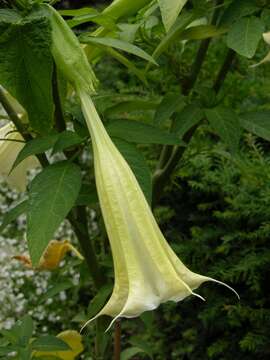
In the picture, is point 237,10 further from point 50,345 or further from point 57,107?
point 50,345

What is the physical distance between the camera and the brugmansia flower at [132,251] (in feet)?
2.22

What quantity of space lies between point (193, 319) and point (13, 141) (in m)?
0.93

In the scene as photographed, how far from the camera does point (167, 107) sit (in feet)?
3.19

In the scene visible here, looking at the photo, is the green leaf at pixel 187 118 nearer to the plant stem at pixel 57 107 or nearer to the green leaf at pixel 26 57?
the plant stem at pixel 57 107

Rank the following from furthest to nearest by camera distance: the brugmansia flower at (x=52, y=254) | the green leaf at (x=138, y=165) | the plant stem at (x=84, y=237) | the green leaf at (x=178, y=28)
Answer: the brugmansia flower at (x=52, y=254), the plant stem at (x=84, y=237), the green leaf at (x=178, y=28), the green leaf at (x=138, y=165)

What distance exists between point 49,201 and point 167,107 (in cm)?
29

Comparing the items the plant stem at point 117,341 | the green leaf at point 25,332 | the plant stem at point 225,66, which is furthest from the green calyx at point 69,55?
the green leaf at point 25,332

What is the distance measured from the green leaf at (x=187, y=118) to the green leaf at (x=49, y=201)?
179 millimetres

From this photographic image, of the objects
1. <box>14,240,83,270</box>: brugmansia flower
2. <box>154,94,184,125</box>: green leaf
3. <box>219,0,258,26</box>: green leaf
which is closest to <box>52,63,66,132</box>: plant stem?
<box>154,94,184,125</box>: green leaf

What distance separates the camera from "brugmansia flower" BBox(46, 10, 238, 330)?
0.68 metres

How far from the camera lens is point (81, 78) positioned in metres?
0.75

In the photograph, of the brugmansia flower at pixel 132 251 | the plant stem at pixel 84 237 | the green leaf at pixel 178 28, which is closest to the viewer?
the brugmansia flower at pixel 132 251

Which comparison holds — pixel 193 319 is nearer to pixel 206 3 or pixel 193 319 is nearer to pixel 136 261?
pixel 206 3

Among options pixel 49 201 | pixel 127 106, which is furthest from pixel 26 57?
pixel 127 106
